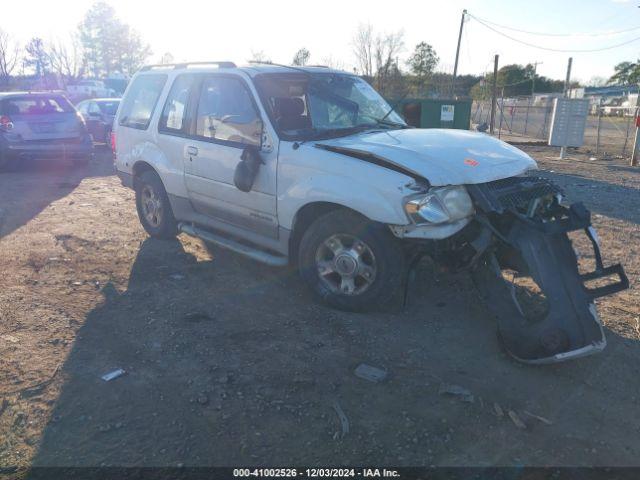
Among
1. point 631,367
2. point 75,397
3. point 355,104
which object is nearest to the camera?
point 75,397

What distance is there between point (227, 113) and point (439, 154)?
2.18 meters

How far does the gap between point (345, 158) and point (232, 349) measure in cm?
169

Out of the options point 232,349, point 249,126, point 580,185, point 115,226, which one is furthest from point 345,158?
point 580,185

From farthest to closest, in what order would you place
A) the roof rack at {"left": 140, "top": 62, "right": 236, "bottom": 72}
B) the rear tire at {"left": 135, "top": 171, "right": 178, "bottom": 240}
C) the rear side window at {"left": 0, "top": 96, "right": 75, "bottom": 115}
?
1. the rear side window at {"left": 0, "top": 96, "right": 75, "bottom": 115}
2. the rear tire at {"left": 135, "top": 171, "right": 178, "bottom": 240}
3. the roof rack at {"left": 140, "top": 62, "right": 236, "bottom": 72}

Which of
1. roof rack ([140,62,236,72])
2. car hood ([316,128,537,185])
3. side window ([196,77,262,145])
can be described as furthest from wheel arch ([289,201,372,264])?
roof rack ([140,62,236,72])

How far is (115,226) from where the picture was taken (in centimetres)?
723

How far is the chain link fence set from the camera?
18234 mm

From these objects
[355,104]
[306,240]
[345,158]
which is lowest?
[306,240]

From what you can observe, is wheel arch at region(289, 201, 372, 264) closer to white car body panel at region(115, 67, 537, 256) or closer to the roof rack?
white car body panel at region(115, 67, 537, 256)

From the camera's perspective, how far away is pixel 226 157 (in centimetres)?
501

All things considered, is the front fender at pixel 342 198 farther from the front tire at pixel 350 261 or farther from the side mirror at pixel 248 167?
the side mirror at pixel 248 167

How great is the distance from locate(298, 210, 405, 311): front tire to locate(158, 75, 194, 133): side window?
2.17m

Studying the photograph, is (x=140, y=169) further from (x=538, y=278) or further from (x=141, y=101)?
(x=538, y=278)

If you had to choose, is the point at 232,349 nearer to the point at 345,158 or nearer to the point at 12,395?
the point at 12,395
